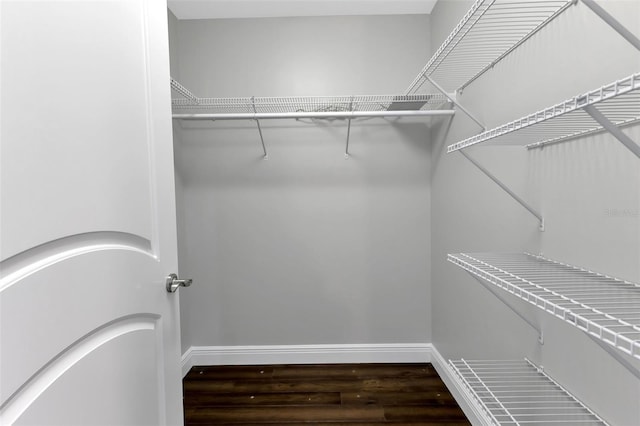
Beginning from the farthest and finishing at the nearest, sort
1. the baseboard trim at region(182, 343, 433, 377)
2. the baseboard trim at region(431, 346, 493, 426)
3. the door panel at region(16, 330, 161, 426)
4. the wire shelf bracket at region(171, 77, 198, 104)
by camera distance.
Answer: the baseboard trim at region(182, 343, 433, 377) < the wire shelf bracket at region(171, 77, 198, 104) < the baseboard trim at region(431, 346, 493, 426) < the door panel at region(16, 330, 161, 426)

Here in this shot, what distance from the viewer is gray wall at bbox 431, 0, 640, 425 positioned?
95cm

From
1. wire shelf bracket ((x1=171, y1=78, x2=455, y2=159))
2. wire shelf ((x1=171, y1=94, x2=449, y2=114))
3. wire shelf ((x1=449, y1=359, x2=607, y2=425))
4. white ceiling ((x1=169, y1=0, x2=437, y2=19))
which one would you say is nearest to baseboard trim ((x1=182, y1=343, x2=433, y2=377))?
wire shelf ((x1=449, y1=359, x2=607, y2=425))

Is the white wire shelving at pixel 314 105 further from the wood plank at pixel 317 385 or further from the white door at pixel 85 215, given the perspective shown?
the wood plank at pixel 317 385

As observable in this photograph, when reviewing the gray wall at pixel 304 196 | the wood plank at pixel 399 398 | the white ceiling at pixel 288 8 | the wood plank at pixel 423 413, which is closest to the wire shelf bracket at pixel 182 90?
the gray wall at pixel 304 196

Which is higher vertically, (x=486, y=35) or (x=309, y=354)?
(x=486, y=35)

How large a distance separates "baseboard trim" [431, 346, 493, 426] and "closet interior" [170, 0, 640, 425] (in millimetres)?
17

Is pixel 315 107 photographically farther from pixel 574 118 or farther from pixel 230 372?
pixel 230 372

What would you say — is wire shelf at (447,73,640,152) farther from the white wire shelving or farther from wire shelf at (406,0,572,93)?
the white wire shelving

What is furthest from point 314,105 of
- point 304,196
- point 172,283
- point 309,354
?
point 309,354

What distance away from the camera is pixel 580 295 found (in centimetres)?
86

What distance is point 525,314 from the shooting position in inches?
54.5

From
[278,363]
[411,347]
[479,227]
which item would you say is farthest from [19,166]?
[411,347]

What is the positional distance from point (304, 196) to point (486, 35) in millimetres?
1423

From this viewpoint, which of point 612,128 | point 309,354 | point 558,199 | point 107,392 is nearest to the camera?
point 612,128
